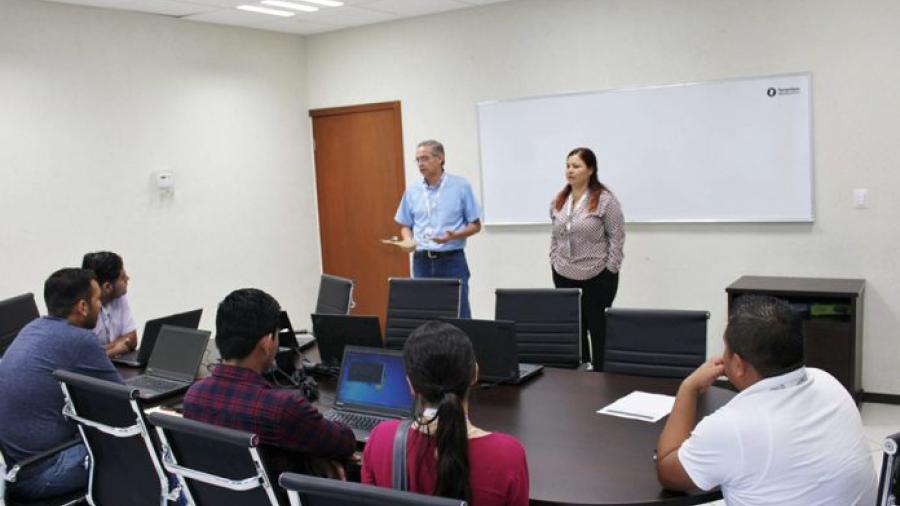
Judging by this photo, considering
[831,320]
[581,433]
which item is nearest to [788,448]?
[581,433]

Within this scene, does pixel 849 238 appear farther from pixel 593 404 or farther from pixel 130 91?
pixel 130 91

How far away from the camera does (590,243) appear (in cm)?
474

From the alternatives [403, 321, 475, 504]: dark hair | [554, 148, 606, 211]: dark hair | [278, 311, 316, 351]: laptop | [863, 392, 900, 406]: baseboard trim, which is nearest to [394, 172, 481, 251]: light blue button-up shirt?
[554, 148, 606, 211]: dark hair

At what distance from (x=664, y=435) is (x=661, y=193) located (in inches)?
141

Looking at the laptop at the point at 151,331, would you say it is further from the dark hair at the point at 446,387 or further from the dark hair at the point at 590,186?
the dark hair at the point at 590,186

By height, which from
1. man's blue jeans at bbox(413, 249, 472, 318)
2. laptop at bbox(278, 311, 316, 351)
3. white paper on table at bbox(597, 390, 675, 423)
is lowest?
white paper on table at bbox(597, 390, 675, 423)

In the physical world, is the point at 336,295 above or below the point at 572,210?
below

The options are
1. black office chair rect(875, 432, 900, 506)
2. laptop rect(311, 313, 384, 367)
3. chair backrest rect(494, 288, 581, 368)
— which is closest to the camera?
black office chair rect(875, 432, 900, 506)

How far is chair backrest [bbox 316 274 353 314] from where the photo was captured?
4250 millimetres

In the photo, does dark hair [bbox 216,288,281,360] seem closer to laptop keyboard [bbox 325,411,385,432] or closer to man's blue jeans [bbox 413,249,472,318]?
laptop keyboard [bbox 325,411,385,432]

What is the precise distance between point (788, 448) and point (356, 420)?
1.47m

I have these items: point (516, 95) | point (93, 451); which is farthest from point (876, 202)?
point (93, 451)

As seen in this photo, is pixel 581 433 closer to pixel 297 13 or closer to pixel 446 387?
pixel 446 387

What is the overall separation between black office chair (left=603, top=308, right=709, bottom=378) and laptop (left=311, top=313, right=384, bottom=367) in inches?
39.1
